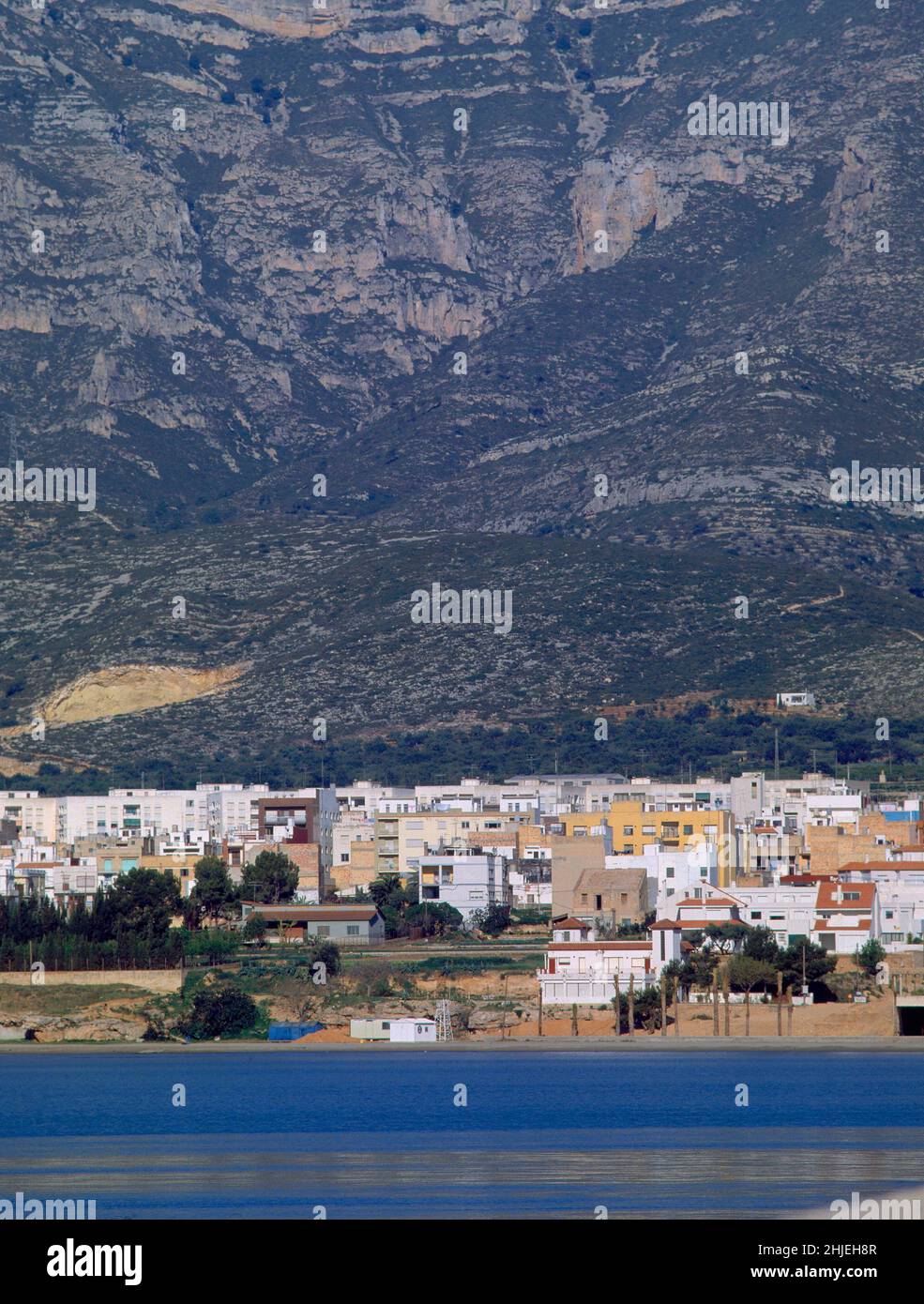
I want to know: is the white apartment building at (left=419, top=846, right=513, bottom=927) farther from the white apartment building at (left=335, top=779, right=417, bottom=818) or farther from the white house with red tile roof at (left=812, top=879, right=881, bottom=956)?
the white apartment building at (left=335, top=779, right=417, bottom=818)

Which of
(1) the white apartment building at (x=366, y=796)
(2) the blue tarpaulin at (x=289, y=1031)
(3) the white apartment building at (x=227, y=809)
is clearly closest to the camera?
(2) the blue tarpaulin at (x=289, y=1031)

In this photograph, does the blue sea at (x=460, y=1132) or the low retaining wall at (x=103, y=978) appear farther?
the low retaining wall at (x=103, y=978)

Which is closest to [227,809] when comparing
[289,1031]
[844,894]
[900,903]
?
[900,903]

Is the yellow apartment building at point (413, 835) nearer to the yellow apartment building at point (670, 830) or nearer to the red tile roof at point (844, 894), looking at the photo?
the yellow apartment building at point (670, 830)

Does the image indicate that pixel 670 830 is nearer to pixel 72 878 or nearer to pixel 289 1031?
pixel 72 878

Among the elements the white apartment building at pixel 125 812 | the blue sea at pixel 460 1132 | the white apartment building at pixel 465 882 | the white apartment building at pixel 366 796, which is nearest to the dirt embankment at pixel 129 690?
the white apartment building at pixel 366 796

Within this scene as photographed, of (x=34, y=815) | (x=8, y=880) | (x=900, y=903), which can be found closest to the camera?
(x=900, y=903)
